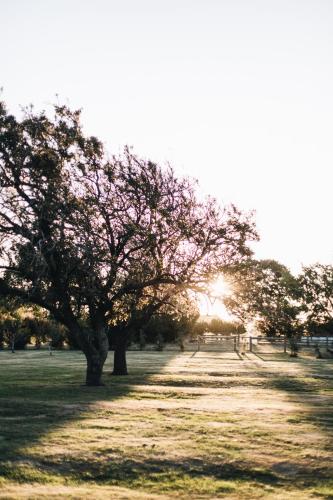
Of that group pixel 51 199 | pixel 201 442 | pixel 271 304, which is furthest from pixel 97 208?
pixel 201 442

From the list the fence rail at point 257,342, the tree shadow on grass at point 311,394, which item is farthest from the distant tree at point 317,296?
the tree shadow on grass at point 311,394

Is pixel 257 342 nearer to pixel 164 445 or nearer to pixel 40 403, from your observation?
pixel 40 403

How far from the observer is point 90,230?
71.6ft

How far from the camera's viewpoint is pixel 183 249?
25.5m

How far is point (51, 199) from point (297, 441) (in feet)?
48.2

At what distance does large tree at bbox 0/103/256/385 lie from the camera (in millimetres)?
22031

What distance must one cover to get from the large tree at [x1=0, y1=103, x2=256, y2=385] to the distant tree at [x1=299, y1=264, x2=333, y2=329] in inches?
2398

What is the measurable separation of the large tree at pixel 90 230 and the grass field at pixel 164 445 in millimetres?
4735

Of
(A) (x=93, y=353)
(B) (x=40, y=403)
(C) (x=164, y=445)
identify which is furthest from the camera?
(A) (x=93, y=353)

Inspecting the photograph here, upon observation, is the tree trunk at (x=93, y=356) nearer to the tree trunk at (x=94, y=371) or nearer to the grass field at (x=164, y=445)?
the tree trunk at (x=94, y=371)

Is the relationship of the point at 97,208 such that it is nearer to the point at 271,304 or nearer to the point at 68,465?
the point at 271,304

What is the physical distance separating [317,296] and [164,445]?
252 ft

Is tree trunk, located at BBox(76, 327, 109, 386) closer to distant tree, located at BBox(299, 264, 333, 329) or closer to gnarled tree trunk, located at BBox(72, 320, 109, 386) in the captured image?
gnarled tree trunk, located at BBox(72, 320, 109, 386)

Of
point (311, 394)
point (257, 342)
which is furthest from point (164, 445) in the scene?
point (257, 342)
